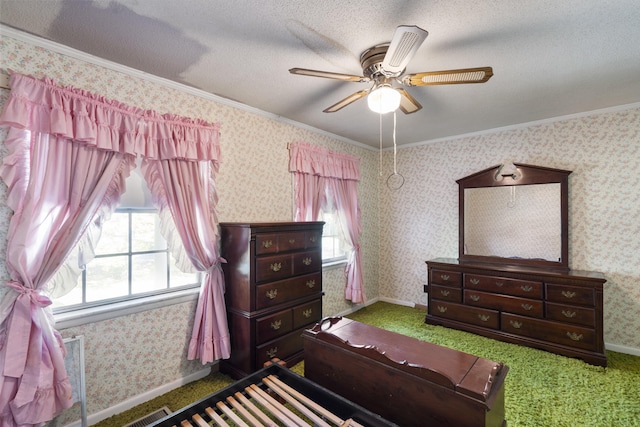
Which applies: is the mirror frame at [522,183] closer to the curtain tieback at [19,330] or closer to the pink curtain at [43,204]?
the pink curtain at [43,204]

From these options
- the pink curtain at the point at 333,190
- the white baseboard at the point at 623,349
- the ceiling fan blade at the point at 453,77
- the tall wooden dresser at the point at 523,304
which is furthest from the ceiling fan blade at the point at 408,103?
the white baseboard at the point at 623,349

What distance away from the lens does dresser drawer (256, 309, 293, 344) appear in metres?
2.41

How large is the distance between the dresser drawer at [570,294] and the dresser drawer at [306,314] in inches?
93.2

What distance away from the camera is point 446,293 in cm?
354

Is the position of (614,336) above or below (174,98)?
below

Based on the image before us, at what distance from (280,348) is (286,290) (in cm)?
51

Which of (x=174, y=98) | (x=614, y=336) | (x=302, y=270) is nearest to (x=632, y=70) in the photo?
(x=614, y=336)

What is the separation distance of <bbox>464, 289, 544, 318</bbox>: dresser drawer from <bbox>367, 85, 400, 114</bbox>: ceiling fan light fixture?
2616mm

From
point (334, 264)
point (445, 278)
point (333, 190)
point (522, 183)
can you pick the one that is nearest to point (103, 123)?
point (333, 190)

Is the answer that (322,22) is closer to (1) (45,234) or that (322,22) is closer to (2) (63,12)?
(2) (63,12)

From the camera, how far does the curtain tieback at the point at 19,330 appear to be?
61.0 inches

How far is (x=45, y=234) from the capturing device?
173 centimetres

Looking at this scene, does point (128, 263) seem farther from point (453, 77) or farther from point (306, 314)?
point (453, 77)

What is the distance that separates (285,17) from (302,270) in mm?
2052
